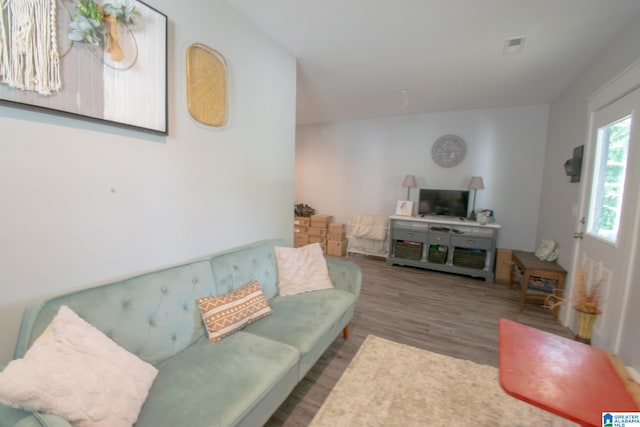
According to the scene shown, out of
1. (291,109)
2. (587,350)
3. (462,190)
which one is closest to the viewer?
(587,350)

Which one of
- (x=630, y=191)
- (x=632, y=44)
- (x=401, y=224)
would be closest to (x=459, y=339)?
(x=630, y=191)

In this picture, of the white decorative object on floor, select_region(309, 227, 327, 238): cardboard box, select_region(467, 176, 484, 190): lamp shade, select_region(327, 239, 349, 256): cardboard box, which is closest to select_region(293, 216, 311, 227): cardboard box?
select_region(309, 227, 327, 238): cardboard box

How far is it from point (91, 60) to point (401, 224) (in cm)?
418

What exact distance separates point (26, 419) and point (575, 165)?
414cm

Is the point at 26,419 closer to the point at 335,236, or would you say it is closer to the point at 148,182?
the point at 148,182

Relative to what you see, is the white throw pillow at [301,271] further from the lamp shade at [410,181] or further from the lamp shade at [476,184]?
the lamp shade at [476,184]

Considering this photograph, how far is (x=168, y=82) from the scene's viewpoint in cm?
164

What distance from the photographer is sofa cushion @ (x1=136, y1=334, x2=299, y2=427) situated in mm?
1031

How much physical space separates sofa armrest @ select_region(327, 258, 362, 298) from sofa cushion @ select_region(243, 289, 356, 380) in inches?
3.4

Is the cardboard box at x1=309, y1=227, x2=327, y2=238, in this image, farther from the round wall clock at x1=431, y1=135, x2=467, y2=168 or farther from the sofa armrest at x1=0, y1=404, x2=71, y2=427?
the sofa armrest at x1=0, y1=404, x2=71, y2=427

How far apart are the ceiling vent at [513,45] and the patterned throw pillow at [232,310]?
9.69 ft

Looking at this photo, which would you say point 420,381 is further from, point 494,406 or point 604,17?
point 604,17

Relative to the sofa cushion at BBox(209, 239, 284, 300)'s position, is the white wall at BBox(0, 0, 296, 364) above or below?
above

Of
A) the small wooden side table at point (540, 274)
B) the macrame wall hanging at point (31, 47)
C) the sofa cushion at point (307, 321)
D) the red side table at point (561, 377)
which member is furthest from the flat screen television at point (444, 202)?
the macrame wall hanging at point (31, 47)
